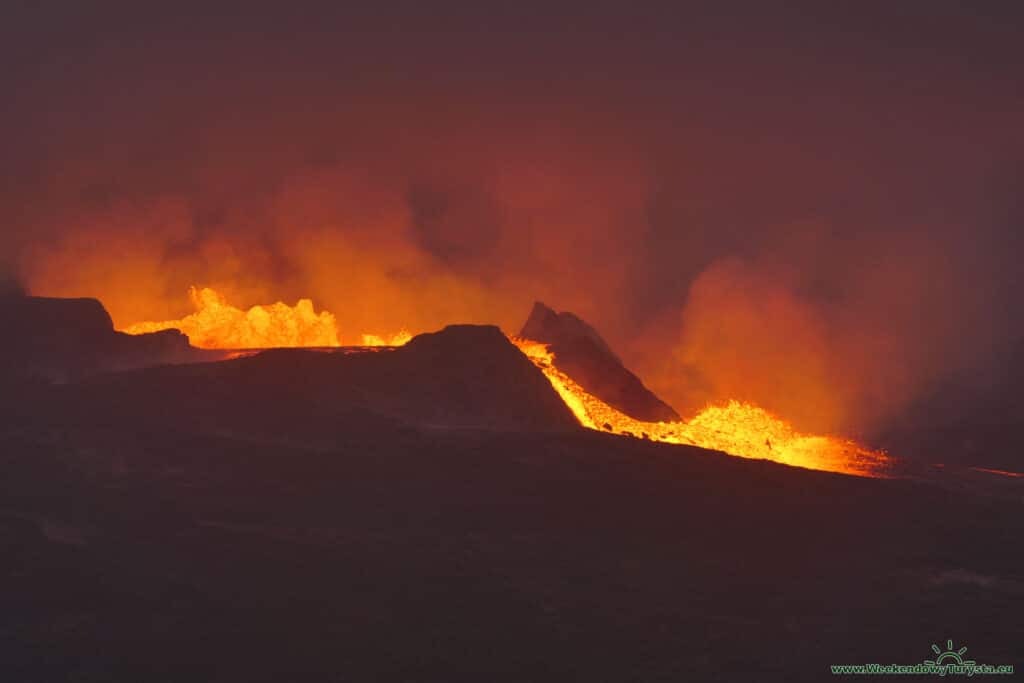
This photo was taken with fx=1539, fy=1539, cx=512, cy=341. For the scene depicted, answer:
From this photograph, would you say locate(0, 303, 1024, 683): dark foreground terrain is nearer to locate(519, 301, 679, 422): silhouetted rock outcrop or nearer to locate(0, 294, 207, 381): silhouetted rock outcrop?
locate(0, 294, 207, 381): silhouetted rock outcrop

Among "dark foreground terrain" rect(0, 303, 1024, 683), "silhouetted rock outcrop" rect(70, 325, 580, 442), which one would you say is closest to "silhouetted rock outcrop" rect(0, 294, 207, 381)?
Answer: "dark foreground terrain" rect(0, 303, 1024, 683)

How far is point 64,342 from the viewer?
97812 millimetres

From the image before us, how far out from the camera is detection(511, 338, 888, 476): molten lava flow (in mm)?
96188

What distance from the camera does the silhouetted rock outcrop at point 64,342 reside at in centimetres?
9600

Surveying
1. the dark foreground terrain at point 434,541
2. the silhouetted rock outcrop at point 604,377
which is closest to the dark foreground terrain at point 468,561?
the dark foreground terrain at point 434,541

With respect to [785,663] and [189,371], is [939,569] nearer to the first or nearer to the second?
[785,663]

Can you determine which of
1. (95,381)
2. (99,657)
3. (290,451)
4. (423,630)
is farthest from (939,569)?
(95,381)

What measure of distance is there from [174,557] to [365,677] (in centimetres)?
1467

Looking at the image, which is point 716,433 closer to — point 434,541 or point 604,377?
point 604,377

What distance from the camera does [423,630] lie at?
70625 mm

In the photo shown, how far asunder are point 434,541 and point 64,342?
109ft

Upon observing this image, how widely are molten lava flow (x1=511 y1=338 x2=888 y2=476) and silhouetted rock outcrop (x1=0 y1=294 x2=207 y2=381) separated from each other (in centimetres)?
2530

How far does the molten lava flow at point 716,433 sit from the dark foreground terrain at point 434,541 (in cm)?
486

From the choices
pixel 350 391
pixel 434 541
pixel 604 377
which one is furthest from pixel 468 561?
pixel 604 377
